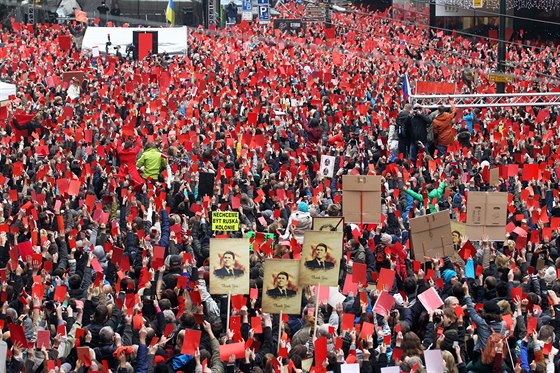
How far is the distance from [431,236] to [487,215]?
1.18 meters

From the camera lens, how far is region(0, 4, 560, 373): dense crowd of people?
13.6 m

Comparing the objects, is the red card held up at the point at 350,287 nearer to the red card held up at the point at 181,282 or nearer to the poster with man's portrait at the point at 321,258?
the poster with man's portrait at the point at 321,258

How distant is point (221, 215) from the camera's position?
58.3 feet

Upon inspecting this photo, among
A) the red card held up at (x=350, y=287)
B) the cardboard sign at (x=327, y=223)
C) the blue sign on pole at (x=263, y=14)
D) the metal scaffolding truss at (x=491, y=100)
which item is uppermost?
the blue sign on pole at (x=263, y=14)

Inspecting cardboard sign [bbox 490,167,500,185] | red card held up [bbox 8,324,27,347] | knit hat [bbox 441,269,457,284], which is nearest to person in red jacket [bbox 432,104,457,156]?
cardboard sign [bbox 490,167,500,185]

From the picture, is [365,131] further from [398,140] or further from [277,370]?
[277,370]

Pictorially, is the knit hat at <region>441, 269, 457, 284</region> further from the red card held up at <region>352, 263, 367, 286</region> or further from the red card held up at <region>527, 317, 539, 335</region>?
the red card held up at <region>527, 317, 539, 335</region>

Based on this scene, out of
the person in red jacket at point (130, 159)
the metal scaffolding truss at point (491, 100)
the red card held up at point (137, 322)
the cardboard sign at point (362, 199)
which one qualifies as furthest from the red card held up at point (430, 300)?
the metal scaffolding truss at point (491, 100)

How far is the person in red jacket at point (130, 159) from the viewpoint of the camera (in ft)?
72.8

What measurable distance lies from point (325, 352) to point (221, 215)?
5106 millimetres

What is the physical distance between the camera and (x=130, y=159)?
23.8 metres

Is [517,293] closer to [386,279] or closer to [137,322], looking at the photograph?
[386,279]

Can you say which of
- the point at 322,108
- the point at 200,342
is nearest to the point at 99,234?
the point at 200,342

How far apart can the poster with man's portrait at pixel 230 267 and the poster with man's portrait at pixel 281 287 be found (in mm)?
370
